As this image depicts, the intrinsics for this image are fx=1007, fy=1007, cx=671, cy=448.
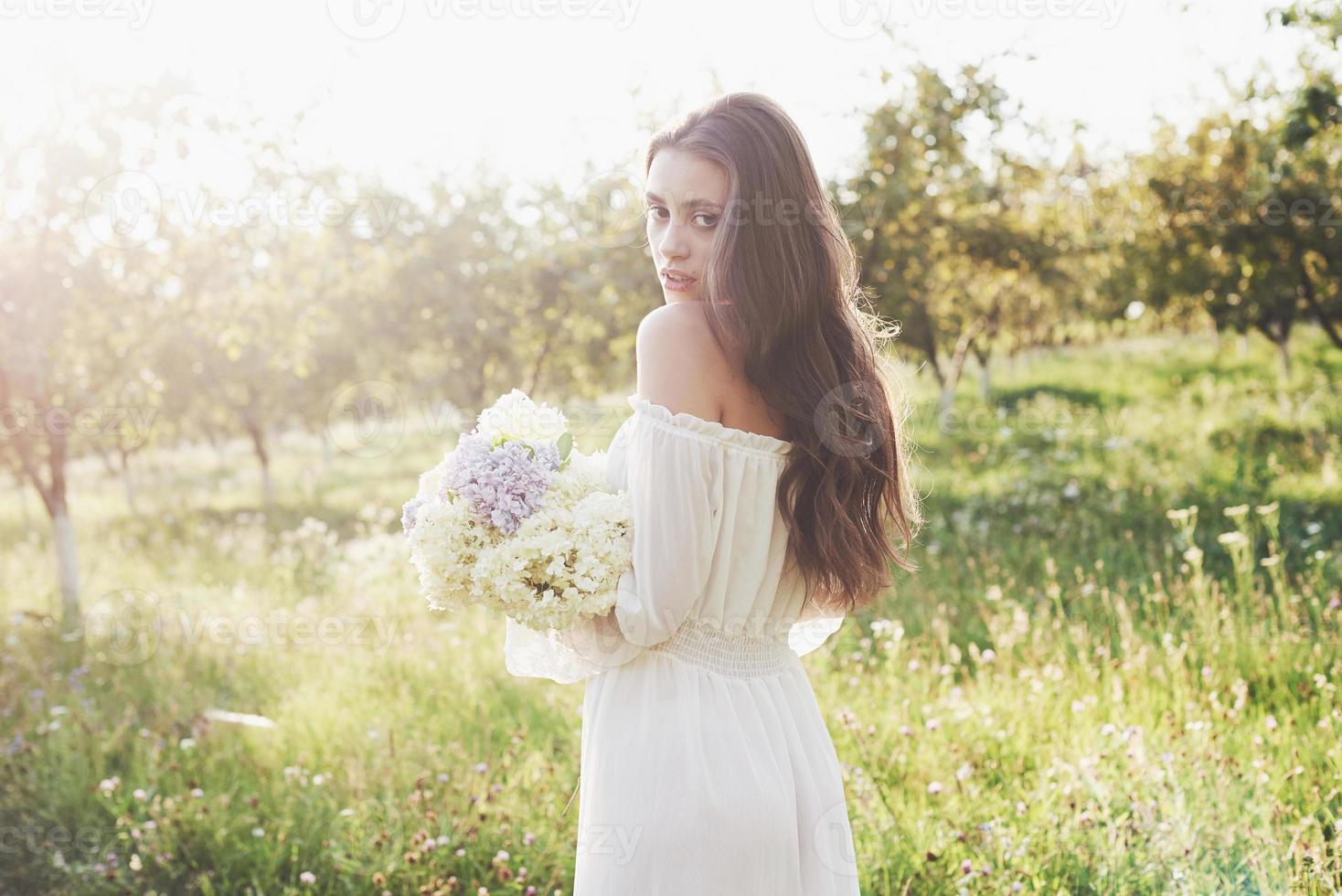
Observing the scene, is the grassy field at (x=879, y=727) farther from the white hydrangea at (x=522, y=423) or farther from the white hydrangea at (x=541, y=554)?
the white hydrangea at (x=522, y=423)

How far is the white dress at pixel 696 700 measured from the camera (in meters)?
2.07

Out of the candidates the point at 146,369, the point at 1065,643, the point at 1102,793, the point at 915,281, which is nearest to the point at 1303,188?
the point at 915,281

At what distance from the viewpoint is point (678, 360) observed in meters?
2.07

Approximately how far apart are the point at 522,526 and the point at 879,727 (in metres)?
2.94

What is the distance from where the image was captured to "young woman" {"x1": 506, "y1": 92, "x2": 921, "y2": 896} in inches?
81.8

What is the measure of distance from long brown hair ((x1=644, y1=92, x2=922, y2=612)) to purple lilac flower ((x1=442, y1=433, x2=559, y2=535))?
48cm

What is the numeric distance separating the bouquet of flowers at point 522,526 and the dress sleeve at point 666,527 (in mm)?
48

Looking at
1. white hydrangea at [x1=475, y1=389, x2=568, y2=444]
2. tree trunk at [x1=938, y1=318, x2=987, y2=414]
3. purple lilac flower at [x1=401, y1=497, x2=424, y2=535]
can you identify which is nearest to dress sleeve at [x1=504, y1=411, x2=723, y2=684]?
white hydrangea at [x1=475, y1=389, x2=568, y2=444]

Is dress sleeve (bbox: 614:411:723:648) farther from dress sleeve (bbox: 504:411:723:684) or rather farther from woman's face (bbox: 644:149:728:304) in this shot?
woman's face (bbox: 644:149:728:304)

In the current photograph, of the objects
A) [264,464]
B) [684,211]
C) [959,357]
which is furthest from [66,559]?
[959,357]

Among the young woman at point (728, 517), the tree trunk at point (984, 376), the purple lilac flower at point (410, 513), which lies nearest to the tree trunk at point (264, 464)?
the tree trunk at point (984, 376)

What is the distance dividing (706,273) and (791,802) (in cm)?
116

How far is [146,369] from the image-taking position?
10.4 metres

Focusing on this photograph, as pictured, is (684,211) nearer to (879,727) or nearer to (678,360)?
(678,360)
